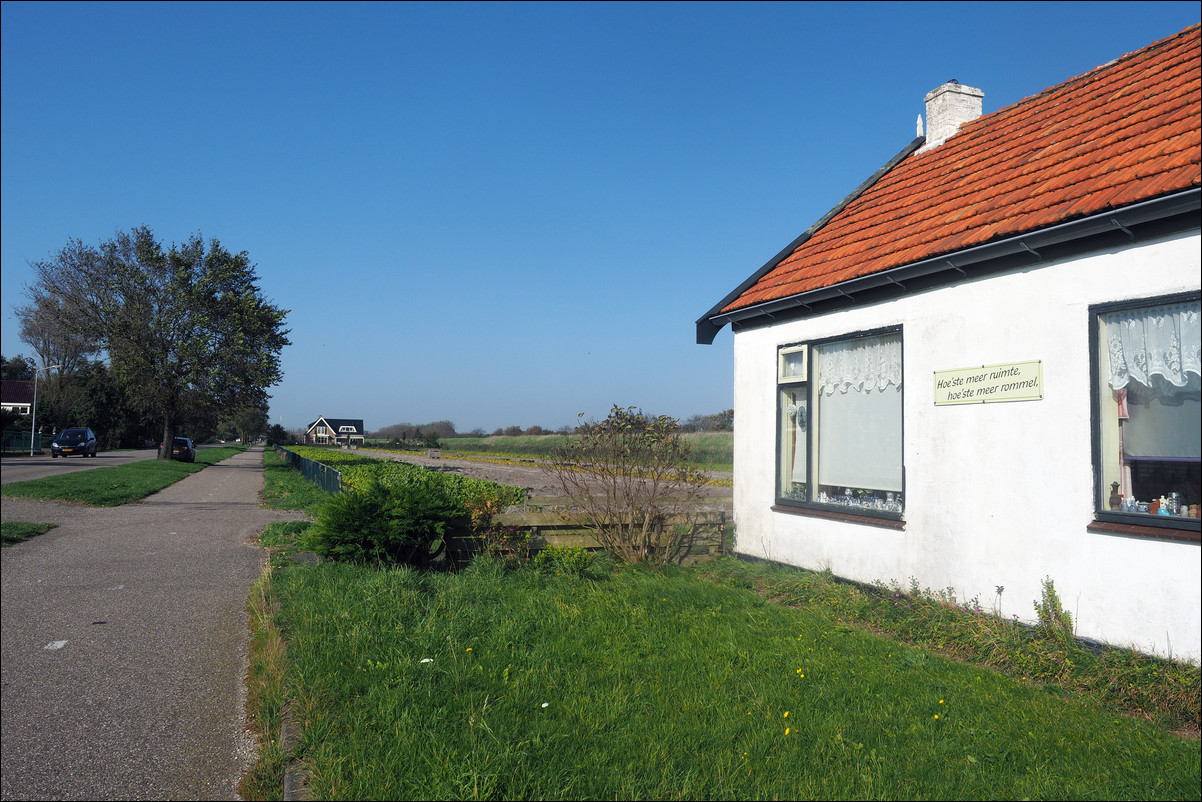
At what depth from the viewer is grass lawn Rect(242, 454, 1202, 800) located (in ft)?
10.8

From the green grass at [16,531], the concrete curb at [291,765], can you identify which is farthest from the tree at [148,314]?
the concrete curb at [291,765]

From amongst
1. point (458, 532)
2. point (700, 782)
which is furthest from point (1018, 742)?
point (458, 532)

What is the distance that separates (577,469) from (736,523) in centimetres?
198

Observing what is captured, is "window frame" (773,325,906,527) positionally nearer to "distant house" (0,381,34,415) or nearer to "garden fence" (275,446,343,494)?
"distant house" (0,381,34,415)

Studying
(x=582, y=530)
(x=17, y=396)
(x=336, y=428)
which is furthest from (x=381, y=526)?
(x=336, y=428)

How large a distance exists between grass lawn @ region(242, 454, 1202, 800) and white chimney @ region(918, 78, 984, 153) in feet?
19.2

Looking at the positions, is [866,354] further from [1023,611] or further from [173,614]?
[173,614]

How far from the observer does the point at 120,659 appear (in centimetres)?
261

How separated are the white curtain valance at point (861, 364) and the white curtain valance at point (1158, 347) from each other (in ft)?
6.36

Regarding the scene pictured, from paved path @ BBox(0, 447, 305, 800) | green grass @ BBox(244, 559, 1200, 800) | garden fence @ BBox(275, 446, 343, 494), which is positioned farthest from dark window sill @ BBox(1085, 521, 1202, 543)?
garden fence @ BBox(275, 446, 343, 494)

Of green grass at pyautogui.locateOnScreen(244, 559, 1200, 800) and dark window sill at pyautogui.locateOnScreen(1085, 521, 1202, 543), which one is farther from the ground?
dark window sill at pyautogui.locateOnScreen(1085, 521, 1202, 543)

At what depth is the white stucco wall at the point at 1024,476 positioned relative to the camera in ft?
15.0

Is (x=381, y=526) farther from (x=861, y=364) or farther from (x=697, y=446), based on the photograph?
(x=861, y=364)

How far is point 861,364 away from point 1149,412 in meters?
2.62
